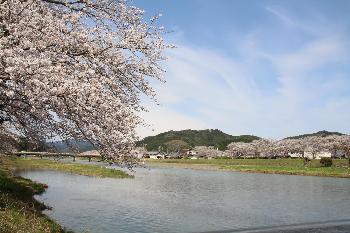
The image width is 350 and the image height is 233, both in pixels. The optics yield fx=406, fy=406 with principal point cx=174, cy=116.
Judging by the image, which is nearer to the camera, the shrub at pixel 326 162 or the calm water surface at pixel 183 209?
the calm water surface at pixel 183 209

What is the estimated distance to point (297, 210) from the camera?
119ft

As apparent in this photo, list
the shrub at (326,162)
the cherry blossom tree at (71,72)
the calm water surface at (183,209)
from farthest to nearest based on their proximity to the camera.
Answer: the shrub at (326,162)
the calm water surface at (183,209)
the cherry blossom tree at (71,72)

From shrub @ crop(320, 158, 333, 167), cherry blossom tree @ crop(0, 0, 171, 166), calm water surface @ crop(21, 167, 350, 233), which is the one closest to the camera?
cherry blossom tree @ crop(0, 0, 171, 166)

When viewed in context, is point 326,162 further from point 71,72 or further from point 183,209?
point 71,72

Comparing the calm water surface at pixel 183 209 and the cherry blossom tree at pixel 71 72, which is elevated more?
the cherry blossom tree at pixel 71 72

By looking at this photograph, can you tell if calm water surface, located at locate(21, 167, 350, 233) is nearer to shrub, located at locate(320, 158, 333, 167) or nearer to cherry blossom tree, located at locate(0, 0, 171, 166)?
cherry blossom tree, located at locate(0, 0, 171, 166)

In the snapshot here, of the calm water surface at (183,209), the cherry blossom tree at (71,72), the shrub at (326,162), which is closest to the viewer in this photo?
the cherry blossom tree at (71,72)

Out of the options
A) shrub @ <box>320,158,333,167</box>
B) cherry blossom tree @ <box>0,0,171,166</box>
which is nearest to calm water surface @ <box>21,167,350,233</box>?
cherry blossom tree @ <box>0,0,171,166</box>

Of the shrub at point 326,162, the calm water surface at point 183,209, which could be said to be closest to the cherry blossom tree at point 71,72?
the calm water surface at point 183,209

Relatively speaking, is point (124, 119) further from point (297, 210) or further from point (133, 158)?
point (297, 210)

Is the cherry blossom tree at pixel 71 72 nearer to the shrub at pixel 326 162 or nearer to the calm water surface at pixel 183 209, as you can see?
the calm water surface at pixel 183 209

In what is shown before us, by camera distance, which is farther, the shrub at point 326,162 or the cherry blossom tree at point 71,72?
the shrub at point 326,162

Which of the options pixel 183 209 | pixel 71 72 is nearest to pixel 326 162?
pixel 183 209

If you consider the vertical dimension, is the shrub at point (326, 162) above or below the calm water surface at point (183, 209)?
above
